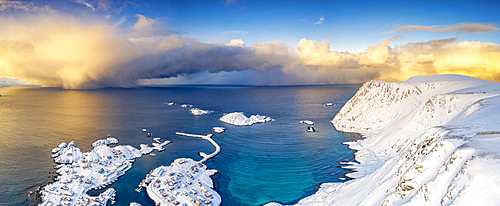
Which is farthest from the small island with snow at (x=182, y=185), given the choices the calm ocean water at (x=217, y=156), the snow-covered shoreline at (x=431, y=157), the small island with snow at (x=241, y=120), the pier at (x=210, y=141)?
the small island with snow at (x=241, y=120)

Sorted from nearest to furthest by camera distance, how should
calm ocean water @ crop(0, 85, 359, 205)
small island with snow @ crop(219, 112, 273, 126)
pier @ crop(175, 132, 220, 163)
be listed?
calm ocean water @ crop(0, 85, 359, 205), pier @ crop(175, 132, 220, 163), small island with snow @ crop(219, 112, 273, 126)

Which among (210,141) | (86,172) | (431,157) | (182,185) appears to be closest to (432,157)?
(431,157)

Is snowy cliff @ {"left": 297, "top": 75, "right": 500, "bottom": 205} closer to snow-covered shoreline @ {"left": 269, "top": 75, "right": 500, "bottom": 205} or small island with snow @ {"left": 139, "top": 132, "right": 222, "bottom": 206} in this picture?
snow-covered shoreline @ {"left": 269, "top": 75, "right": 500, "bottom": 205}

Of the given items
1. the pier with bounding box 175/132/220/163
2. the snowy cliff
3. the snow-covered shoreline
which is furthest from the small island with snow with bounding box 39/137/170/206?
the snowy cliff

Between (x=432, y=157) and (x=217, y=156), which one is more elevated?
(x=432, y=157)

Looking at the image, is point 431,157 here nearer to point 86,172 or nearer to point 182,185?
point 182,185

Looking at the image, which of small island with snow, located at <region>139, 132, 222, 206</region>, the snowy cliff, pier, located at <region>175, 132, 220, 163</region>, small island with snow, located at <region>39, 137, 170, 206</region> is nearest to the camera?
the snowy cliff

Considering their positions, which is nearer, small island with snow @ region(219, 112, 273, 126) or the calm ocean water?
the calm ocean water

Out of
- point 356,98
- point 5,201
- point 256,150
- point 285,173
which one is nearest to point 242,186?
point 285,173

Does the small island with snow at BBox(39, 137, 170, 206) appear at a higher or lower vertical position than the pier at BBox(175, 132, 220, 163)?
higher
